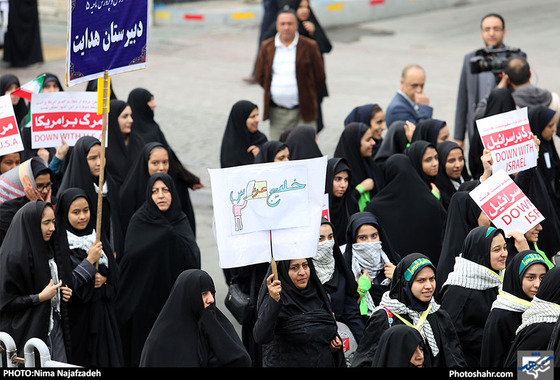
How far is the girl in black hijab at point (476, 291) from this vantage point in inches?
252

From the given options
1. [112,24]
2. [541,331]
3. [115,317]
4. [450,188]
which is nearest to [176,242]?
[115,317]

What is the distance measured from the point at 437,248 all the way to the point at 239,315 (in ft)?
6.06

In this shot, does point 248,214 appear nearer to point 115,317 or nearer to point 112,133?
point 115,317

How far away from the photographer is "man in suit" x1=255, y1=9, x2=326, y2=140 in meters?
11.4

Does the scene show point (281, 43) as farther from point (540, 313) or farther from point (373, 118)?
point (540, 313)

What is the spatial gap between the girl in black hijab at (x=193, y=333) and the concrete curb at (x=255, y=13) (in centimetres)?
1452

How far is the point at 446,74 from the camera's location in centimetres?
1628

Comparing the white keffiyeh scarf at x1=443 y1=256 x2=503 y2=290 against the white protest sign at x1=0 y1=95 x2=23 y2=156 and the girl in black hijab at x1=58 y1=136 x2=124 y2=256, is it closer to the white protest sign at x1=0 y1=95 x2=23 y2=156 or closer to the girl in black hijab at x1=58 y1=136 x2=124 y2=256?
the girl in black hijab at x1=58 y1=136 x2=124 y2=256

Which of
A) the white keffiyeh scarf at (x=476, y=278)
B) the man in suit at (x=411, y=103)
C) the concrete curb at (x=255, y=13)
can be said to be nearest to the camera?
the white keffiyeh scarf at (x=476, y=278)

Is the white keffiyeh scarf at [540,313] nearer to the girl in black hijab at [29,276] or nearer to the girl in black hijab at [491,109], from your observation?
the girl in black hijab at [29,276]

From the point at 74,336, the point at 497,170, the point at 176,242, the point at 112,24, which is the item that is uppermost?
the point at 112,24

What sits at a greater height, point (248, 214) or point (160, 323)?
point (248, 214)

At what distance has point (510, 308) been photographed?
19.4 ft

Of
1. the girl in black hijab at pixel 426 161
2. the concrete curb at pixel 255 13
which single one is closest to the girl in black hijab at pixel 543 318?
the girl in black hijab at pixel 426 161
